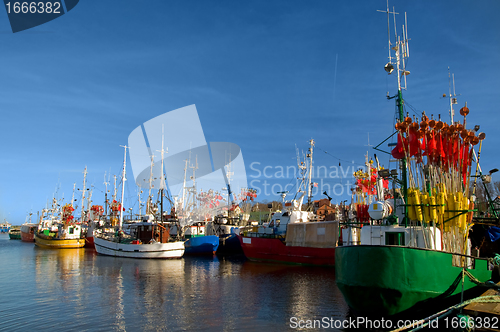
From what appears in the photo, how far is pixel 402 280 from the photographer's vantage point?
38.7 feet

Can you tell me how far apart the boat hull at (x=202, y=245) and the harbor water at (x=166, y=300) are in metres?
18.3

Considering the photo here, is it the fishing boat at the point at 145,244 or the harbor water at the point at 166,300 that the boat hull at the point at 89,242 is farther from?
the harbor water at the point at 166,300

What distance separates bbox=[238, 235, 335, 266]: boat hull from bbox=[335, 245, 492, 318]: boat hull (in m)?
19.8

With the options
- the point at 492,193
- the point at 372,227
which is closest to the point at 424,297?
the point at 372,227

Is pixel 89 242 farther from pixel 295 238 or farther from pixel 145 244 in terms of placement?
pixel 295 238

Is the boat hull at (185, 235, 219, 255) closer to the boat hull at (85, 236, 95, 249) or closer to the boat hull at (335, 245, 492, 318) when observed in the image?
the boat hull at (85, 236, 95, 249)

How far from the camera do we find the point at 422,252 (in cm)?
1182

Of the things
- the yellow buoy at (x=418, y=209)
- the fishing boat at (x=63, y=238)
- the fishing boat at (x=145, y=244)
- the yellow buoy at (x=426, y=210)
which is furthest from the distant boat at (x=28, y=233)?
the yellow buoy at (x=426, y=210)

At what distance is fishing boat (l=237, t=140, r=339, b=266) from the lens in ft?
106

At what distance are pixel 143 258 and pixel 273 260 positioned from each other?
58.1 feet

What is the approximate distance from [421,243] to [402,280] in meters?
2.90

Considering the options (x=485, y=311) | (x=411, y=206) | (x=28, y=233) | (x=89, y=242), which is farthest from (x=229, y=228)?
(x=28, y=233)

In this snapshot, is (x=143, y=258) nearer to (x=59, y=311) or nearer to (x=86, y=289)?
(x=86, y=289)

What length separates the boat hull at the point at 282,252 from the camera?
32531mm
